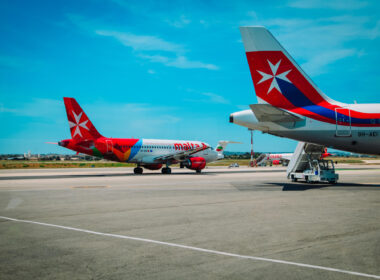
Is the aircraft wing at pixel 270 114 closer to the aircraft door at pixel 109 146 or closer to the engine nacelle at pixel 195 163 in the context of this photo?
the aircraft door at pixel 109 146

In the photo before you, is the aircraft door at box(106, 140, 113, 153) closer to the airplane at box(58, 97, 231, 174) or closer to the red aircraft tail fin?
the airplane at box(58, 97, 231, 174)

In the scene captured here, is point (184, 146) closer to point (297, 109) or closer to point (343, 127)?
point (297, 109)

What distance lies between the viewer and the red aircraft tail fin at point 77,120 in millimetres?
34375

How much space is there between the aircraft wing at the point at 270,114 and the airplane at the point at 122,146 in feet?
70.5

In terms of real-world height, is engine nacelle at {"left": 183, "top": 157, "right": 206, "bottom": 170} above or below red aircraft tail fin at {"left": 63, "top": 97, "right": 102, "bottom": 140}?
below

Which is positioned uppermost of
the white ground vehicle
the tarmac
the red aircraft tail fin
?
the red aircraft tail fin

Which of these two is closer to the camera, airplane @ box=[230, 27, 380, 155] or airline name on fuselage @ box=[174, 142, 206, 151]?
airplane @ box=[230, 27, 380, 155]

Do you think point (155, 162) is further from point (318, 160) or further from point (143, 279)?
point (143, 279)

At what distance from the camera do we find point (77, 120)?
34625 millimetres

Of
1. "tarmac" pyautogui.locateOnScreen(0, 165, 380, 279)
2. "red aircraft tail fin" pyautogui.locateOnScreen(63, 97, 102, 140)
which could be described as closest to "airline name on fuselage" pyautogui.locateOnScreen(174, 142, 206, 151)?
"red aircraft tail fin" pyautogui.locateOnScreen(63, 97, 102, 140)

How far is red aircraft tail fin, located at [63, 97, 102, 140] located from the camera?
34.4 m

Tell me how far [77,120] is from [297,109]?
23.3m

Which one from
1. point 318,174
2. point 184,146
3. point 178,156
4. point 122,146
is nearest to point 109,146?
point 122,146

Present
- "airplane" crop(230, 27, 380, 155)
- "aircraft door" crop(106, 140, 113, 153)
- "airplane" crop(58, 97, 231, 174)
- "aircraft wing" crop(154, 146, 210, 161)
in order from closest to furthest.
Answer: "airplane" crop(230, 27, 380, 155), "airplane" crop(58, 97, 231, 174), "aircraft door" crop(106, 140, 113, 153), "aircraft wing" crop(154, 146, 210, 161)
